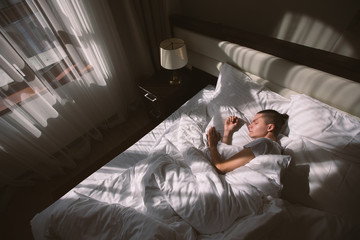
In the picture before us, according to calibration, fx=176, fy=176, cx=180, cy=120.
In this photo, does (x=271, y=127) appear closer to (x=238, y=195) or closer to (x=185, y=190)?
(x=238, y=195)

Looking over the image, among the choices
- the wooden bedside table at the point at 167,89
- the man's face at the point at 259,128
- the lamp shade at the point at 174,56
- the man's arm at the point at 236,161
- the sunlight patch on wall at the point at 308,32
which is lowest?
the wooden bedside table at the point at 167,89

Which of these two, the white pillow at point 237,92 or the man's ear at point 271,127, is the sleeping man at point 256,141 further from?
the white pillow at point 237,92

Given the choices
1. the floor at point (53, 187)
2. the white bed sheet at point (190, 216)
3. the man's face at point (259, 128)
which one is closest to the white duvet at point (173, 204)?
the white bed sheet at point (190, 216)

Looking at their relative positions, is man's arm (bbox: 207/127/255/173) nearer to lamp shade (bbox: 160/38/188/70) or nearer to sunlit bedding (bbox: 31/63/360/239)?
sunlit bedding (bbox: 31/63/360/239)

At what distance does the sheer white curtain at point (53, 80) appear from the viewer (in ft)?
4.28

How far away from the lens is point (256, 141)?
1141 millimetres

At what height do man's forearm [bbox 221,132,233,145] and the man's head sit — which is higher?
the man's head

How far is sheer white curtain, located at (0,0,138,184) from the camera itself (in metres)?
1.31

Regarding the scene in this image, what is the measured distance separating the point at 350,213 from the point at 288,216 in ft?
1.05

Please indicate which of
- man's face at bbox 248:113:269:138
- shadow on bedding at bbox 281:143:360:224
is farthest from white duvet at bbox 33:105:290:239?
man's face at bbox 248:113:269:138

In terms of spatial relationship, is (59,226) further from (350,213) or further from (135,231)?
(350,213)

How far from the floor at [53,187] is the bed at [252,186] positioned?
73 centimetres

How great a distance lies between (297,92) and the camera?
4.52ft

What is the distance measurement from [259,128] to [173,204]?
78cm
